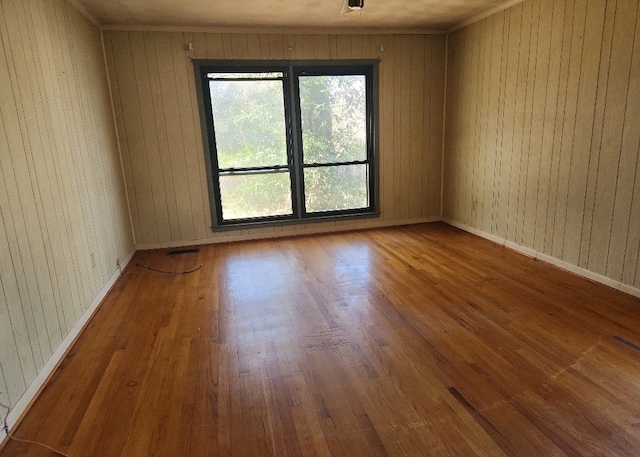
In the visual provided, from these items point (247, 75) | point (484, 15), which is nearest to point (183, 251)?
point (247, 75)

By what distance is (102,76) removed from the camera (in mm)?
4262

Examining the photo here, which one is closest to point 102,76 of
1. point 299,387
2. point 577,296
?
point 299,387

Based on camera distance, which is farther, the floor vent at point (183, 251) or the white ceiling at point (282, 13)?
the floor vent at point (183, 251)

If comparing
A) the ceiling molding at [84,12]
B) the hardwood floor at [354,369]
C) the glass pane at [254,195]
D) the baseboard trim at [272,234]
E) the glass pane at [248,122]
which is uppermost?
the ceiling molding at [84,12]

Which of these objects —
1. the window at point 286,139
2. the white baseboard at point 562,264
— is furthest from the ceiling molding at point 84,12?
the white baseboard at point 562,264

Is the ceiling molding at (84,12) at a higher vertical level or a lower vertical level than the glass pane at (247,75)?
higher

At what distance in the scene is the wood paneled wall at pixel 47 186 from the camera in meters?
2.09

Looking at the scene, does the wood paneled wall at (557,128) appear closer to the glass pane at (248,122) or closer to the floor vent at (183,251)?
the glass pane at (248,122)

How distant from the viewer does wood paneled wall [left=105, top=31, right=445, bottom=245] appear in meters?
Result: 4.54

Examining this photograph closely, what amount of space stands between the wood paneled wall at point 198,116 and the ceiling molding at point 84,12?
0.20 meters

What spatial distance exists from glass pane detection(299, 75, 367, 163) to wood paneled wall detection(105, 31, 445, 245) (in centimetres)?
29

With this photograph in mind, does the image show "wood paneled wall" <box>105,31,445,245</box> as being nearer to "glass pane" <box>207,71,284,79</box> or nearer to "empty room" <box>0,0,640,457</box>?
"empty room" <box>0,0,640,457</box>

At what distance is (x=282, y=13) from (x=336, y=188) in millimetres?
2256

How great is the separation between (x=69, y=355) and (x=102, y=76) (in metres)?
3.08
